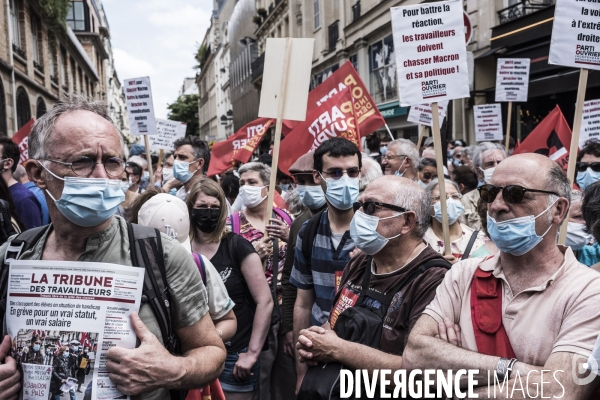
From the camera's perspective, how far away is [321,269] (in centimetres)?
382

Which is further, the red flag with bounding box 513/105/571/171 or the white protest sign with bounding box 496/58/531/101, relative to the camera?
the white protest sign with bounding box 496/58/531/101

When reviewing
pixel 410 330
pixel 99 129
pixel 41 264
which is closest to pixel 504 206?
pixel 410 330

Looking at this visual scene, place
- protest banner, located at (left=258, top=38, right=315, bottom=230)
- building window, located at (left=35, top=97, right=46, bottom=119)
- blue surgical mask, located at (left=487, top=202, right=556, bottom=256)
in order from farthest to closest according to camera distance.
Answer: building window, located at (left=35, top=97, right=46, bottom=119) < protest banner, located at (left=258, top=38, right=315, bottom=230) < blue surgical mask, located at (left=487, top=202, right=556, bottom=256)

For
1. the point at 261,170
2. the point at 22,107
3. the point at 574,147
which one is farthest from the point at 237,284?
the point at 22,107

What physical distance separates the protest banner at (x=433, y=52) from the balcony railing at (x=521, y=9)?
9.95 meters

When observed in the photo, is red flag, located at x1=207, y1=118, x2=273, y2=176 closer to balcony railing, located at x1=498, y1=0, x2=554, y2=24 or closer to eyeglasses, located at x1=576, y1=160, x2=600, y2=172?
eyeglasses, located at x1=576, y1=160, x2=600, y2=172

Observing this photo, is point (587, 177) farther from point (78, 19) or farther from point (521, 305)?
point (78, 19)

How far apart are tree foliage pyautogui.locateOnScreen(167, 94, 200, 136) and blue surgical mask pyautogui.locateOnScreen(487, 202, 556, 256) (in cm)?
10028

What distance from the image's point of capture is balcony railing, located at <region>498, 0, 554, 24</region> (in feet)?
44.8

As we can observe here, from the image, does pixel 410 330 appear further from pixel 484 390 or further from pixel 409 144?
pixel 409 144

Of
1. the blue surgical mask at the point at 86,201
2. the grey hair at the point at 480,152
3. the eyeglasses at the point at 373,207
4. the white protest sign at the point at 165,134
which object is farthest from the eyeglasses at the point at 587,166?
the white protest sign at the point at 165,134

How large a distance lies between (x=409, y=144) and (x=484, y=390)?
15.6ft

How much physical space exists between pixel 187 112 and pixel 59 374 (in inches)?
4188

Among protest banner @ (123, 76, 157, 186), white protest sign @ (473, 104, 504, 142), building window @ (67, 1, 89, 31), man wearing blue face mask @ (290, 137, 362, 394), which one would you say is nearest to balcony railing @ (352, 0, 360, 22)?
white protest sign @ (473, 104, 504, 142)
